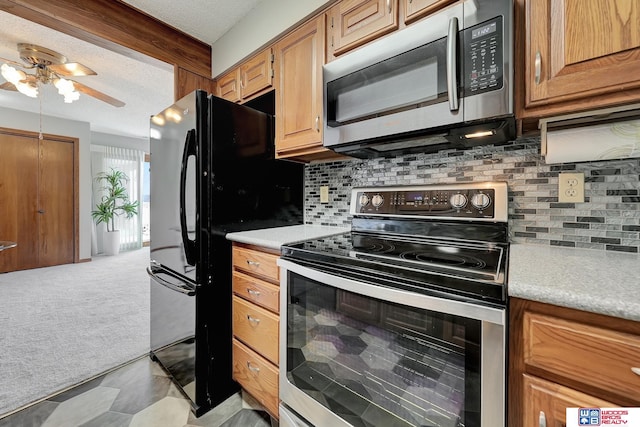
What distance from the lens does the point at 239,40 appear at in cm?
192

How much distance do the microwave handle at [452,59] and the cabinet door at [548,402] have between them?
2.85ft

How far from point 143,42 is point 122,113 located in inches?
123

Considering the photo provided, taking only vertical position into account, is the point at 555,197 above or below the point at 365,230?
above

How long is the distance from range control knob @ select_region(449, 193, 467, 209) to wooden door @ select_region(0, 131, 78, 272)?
19.8 ft

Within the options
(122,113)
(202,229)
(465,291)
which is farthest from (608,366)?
(122,113)

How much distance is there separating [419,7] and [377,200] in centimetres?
88

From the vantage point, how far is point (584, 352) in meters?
0.58

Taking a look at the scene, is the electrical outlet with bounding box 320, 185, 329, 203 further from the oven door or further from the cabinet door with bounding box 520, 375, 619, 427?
the cabinet door with bounding box 520, 375, 619, 427

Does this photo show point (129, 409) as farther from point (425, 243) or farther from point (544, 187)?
point (544, 187)

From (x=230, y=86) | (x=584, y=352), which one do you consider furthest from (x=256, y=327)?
(x=230, y=86)

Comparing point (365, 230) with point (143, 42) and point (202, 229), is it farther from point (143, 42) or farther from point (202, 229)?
point (143, 42)

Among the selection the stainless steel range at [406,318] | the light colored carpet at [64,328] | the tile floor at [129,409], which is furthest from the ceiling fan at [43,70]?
the stainless steel range at [406,318]

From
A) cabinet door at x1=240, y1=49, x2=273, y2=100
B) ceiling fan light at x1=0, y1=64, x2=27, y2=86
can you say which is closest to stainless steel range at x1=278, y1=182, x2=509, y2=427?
Result: cabinet door at x1=240, y1=49, x2=273, y2=100

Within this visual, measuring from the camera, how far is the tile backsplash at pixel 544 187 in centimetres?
97
